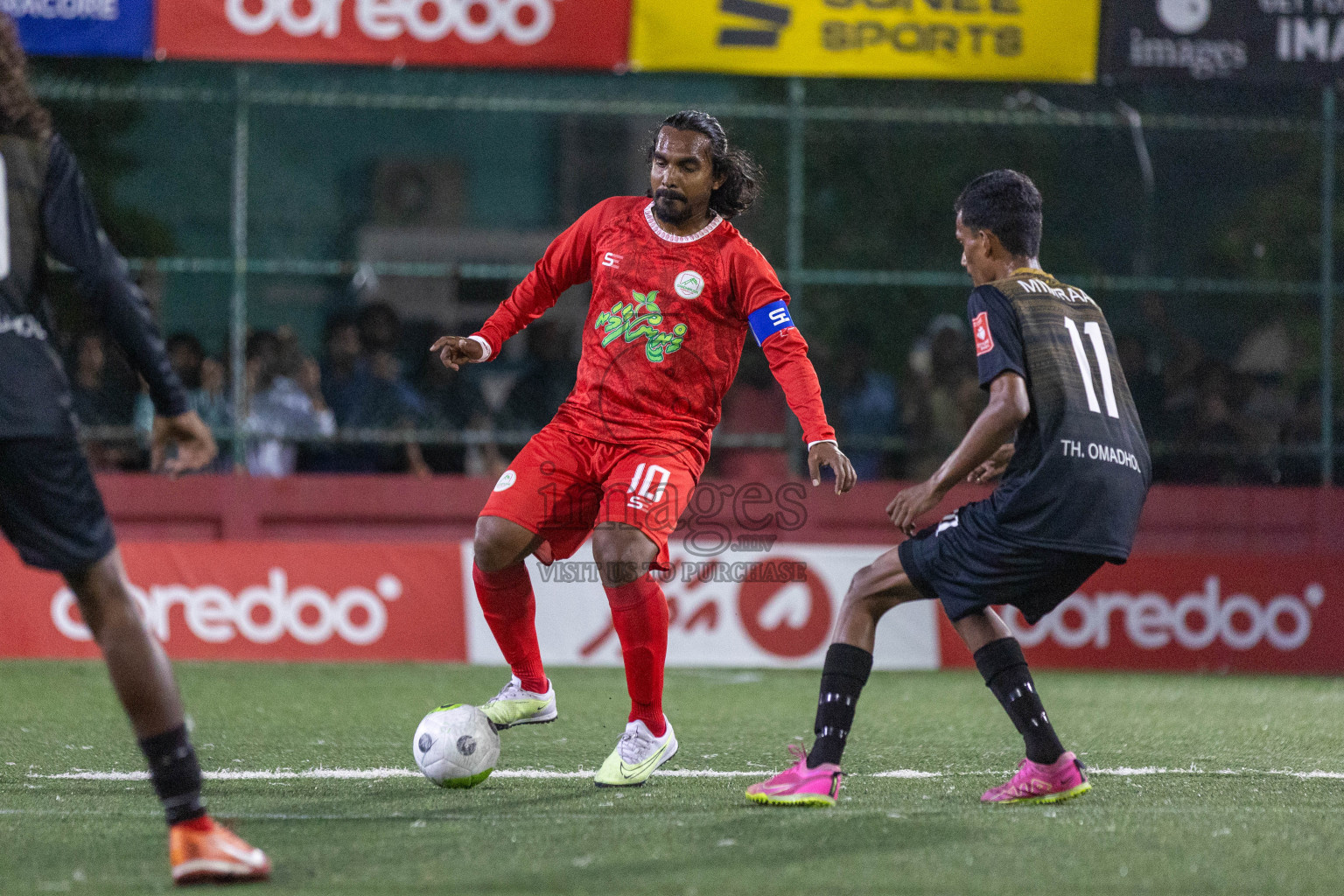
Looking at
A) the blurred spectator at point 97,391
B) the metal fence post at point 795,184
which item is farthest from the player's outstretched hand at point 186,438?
the metal fence post at point 795,184

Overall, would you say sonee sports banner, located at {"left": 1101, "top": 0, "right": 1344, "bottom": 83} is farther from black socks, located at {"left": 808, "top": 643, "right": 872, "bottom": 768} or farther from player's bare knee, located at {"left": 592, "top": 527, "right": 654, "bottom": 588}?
black socks, located at {"left": 808, "top": 643, "right": 872, "bottom": 768}

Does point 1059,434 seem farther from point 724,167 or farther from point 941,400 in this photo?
point 941,400

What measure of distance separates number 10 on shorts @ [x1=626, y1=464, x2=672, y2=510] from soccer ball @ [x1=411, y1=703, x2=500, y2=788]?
88 cm

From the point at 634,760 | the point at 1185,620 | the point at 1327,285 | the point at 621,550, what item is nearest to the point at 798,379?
the point at 621,550

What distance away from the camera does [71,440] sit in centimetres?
367

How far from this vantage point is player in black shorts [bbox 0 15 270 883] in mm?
3594

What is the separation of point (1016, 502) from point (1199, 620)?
6.20 metres

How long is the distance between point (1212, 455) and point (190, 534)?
7198mm

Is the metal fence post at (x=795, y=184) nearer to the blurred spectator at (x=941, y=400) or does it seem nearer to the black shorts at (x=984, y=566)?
the blurred spectator at (x=941, y=400)

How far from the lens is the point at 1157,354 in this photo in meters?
11.7

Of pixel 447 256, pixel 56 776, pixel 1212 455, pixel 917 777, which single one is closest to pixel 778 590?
pixel 1212 455

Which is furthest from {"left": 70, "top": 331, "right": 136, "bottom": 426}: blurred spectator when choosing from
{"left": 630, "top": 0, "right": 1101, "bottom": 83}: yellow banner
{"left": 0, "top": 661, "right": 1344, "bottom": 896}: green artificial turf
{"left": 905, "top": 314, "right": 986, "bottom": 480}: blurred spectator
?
{"left": 905, "top": 314, "right": 986, "bottom": 480}: blurred spectator

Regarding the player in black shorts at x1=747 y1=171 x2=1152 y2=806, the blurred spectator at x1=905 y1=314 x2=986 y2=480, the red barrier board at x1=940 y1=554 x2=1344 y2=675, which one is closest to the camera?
the player in black shorts at x1=747 y1=171 x2=1152 y2=806

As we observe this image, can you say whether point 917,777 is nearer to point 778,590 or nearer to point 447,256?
point 778,590
